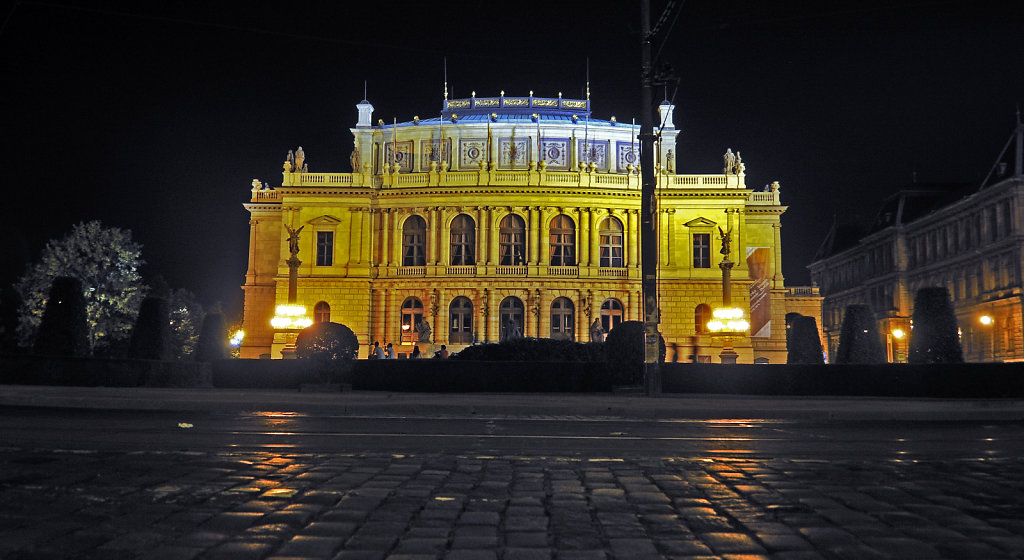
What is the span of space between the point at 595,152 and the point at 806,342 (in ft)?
125

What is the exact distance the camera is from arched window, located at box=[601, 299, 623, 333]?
55.7 metres

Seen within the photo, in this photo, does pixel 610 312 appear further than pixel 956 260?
No

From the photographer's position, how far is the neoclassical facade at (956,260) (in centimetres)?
5362

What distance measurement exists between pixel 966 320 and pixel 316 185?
159 feet

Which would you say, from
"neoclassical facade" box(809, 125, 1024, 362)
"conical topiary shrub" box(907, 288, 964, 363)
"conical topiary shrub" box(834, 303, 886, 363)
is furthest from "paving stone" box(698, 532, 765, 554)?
"neoclassical facade" box(809, 125, 1024, 362)

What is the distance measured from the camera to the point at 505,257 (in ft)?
189

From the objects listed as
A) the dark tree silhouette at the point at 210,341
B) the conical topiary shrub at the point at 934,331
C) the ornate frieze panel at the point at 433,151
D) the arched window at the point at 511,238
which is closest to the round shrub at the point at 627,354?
the conical topiary shrub at the point at 934,331

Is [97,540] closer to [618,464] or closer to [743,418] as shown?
[618,464]

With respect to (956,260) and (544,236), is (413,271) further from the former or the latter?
(956,260)

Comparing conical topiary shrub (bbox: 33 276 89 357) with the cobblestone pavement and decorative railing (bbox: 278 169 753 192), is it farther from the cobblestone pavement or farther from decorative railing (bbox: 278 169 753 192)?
decorative railing (bbox: 278 169 753 192)

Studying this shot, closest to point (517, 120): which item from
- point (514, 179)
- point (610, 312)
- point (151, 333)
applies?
point (514, 179)

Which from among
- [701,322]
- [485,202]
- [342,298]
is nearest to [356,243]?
[342,298]

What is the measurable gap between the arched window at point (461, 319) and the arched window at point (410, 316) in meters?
2.19

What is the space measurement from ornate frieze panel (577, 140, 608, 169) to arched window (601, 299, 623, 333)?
52.8 feet
